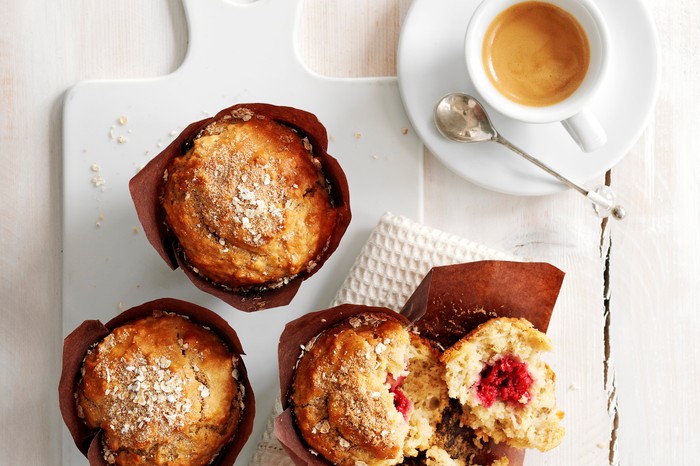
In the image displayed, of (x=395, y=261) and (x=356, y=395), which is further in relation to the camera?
(x=395, y=261)

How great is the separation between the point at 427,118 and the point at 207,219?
78 centimetres

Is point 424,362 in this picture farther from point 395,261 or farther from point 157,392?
point 157,392

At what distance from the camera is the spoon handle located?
2299 millimetres

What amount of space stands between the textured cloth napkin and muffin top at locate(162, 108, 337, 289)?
0.91 ft

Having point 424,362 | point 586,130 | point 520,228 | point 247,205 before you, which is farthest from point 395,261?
point 586,130

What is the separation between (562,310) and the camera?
8.04 feet

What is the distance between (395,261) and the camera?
Result: 2311 mm

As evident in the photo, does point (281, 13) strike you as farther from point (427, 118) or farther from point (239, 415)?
point (239, 415)

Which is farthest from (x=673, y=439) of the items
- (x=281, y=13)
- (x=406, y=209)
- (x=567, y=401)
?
(x=281, y=13)

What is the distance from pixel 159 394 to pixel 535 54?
1.50 m

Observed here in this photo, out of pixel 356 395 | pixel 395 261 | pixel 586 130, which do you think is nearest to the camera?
pixel 356 395

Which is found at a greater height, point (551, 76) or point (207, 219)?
point (551, 76)

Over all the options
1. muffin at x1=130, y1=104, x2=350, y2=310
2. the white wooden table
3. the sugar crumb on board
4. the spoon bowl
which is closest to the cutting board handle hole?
the white wooden table

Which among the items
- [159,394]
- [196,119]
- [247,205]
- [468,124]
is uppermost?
[468,124]
